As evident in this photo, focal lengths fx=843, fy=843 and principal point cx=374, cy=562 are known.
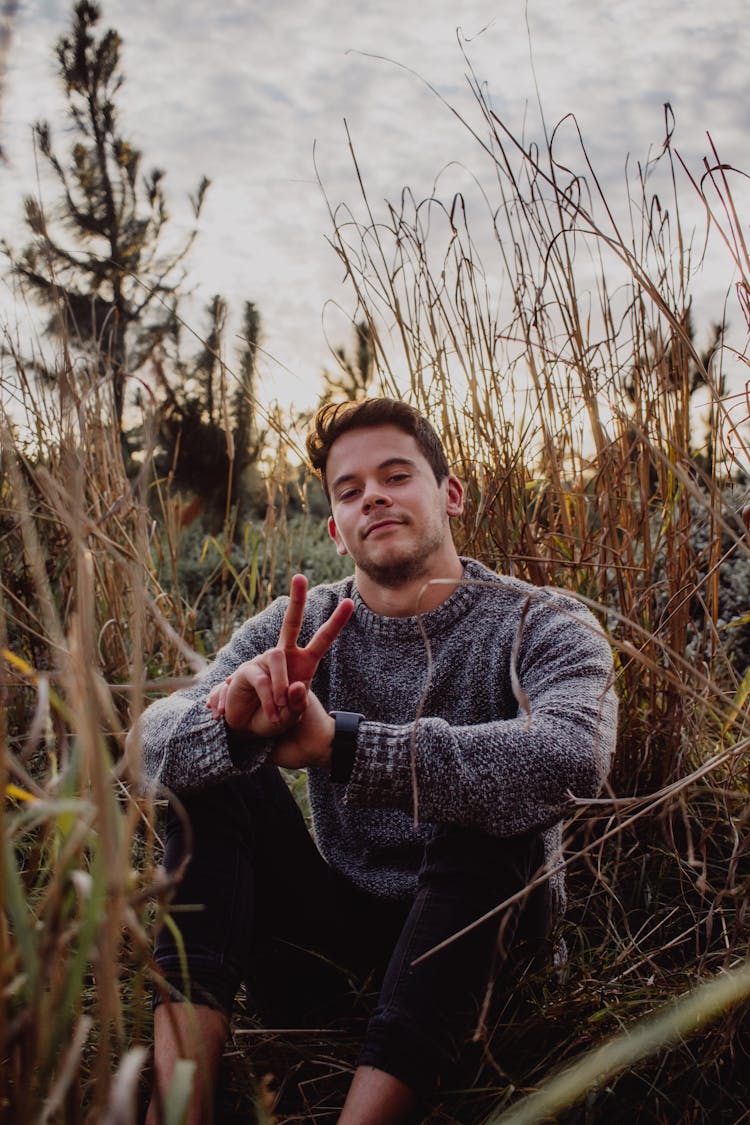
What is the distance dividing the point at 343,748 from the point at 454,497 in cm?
82

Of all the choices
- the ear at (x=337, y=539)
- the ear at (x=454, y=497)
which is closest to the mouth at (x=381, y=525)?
the ear at (x=337, y=539)

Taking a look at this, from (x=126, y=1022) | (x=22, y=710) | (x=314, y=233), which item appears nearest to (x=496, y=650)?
(x=126, y=1022)

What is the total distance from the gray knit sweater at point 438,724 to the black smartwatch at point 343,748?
0.06 feet

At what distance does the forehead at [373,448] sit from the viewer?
6.03ft

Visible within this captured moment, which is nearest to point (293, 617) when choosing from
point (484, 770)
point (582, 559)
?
point (484, 770)

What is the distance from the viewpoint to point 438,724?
1.29 m

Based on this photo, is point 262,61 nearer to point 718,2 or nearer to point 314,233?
point 314,233

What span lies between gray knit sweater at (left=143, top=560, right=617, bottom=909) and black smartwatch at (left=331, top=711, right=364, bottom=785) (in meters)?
0.02

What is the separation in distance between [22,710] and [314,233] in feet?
5.09

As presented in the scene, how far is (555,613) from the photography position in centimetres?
154

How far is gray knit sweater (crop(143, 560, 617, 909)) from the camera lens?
1.25m

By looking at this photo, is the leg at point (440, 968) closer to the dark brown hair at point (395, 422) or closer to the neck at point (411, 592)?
the neck at point (411, 592)

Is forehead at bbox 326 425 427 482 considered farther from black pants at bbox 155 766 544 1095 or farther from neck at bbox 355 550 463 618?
black pants at bbox 155 766 544 1095

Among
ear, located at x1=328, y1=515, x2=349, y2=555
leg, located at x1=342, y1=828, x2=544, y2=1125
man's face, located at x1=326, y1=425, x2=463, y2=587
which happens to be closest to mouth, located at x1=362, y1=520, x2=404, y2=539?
man's face, located at x1=326, y1=425, x2=463, y2=587
